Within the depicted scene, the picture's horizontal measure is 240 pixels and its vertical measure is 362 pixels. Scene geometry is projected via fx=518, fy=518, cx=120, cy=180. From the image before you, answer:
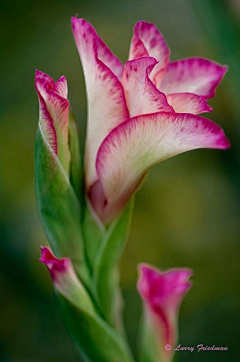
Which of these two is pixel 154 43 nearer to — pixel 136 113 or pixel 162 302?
pixel 136 113

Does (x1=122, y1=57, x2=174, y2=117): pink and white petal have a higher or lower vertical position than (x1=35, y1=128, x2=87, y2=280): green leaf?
higher

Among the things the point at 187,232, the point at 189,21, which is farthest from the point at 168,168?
the point at 189,21

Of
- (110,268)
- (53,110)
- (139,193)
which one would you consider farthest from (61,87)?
(139,193)

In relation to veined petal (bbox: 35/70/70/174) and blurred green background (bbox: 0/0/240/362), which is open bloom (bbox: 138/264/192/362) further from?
blurred green background (bbox: 0/0/240/362)

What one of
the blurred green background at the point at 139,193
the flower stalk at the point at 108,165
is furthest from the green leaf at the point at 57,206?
the blurred green background at the point at 139,193

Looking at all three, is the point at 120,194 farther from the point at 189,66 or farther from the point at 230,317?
the point at 230,317

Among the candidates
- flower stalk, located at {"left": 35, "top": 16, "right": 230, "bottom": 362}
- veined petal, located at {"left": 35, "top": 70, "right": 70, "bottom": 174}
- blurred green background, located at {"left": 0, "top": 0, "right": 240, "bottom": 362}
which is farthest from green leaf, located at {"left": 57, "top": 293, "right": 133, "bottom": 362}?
blurred green background, located at {"left": 0, "top": 0, "right": 240, "bottom": 362}
